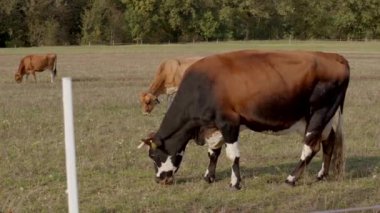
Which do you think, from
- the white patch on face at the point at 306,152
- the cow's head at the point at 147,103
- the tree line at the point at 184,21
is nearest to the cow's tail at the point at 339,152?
the white patch on face at the point at 306,152

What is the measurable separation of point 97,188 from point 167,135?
49.4 inches

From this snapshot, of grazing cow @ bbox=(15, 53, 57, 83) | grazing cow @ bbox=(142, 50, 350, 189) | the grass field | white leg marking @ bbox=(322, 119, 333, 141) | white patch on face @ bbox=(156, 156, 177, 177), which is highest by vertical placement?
grazing cow @ bbox=(142, 50, 350, 189)

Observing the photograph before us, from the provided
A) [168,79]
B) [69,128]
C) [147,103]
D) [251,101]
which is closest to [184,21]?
[168,79]

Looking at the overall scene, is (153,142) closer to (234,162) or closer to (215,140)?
(215,140)

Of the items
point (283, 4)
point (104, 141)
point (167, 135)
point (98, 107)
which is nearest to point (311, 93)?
point (167, 135)

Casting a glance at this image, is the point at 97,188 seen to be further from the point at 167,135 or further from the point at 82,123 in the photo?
the point at 82,123

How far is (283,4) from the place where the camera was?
91.8 meters

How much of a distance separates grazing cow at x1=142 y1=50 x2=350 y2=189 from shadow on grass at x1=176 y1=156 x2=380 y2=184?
1.42 ft

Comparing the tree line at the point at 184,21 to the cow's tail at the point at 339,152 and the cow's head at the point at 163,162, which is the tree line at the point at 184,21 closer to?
the cow's head at the point at 163,162

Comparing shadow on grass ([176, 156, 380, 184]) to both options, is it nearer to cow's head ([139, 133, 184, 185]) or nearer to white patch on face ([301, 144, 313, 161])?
cow's head ([139, 133, 184, 185])

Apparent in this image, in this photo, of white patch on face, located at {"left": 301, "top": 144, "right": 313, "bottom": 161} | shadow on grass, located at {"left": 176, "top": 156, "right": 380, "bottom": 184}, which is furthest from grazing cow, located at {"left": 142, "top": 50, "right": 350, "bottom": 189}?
shadow on grass, located at {"left": 176, "top": 156, "right": 380, "bottom": 184}

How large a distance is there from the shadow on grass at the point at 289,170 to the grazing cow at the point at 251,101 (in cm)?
43

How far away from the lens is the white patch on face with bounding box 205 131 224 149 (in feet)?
31.0

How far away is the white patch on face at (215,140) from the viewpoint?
9.45m
